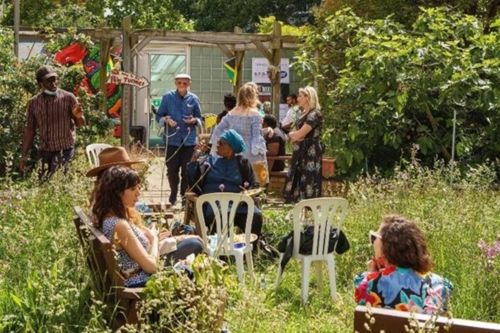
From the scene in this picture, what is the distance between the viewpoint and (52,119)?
877 cm

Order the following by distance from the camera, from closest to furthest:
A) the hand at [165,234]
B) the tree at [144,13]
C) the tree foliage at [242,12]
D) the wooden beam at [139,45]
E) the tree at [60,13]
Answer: the hand at [165,234], the wooden beam at [139,45], the tree at [60,13], the tree at [144,13], the tree foliage at [242,12]

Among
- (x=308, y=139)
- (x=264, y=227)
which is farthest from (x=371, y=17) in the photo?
(x=264, y=227)

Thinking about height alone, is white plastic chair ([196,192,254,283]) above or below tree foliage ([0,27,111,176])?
below

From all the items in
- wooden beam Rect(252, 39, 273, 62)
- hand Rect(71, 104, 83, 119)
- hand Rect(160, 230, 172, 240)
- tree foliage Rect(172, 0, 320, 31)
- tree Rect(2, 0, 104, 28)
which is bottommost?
hand Rect(160, 230, 172, 240)

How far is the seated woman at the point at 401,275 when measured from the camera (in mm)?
4309

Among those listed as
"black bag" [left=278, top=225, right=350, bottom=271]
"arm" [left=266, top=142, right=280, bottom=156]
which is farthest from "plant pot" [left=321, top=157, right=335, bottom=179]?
"black bag" [left=278, top=225, right=350, bottom=271]

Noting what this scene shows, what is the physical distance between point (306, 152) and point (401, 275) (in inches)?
219

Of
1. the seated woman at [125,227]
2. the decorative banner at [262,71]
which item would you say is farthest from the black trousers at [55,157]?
the decorative banner at [262,71]

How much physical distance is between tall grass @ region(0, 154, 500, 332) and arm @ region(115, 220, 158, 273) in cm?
26

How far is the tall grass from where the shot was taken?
4461 mm

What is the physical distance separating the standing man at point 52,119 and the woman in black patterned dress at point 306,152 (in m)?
2.35

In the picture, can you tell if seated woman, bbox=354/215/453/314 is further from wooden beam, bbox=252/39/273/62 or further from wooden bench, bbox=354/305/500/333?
wooden beam, bbox=252/39/273/62

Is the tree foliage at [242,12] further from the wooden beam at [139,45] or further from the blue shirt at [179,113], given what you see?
the blue shirt at [179,113]

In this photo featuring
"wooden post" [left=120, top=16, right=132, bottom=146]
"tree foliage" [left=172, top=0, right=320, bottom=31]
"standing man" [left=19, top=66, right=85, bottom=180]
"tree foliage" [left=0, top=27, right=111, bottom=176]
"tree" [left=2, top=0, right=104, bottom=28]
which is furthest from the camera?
"tree foliage" [left=172, top=0, right=320, bottom=31]
